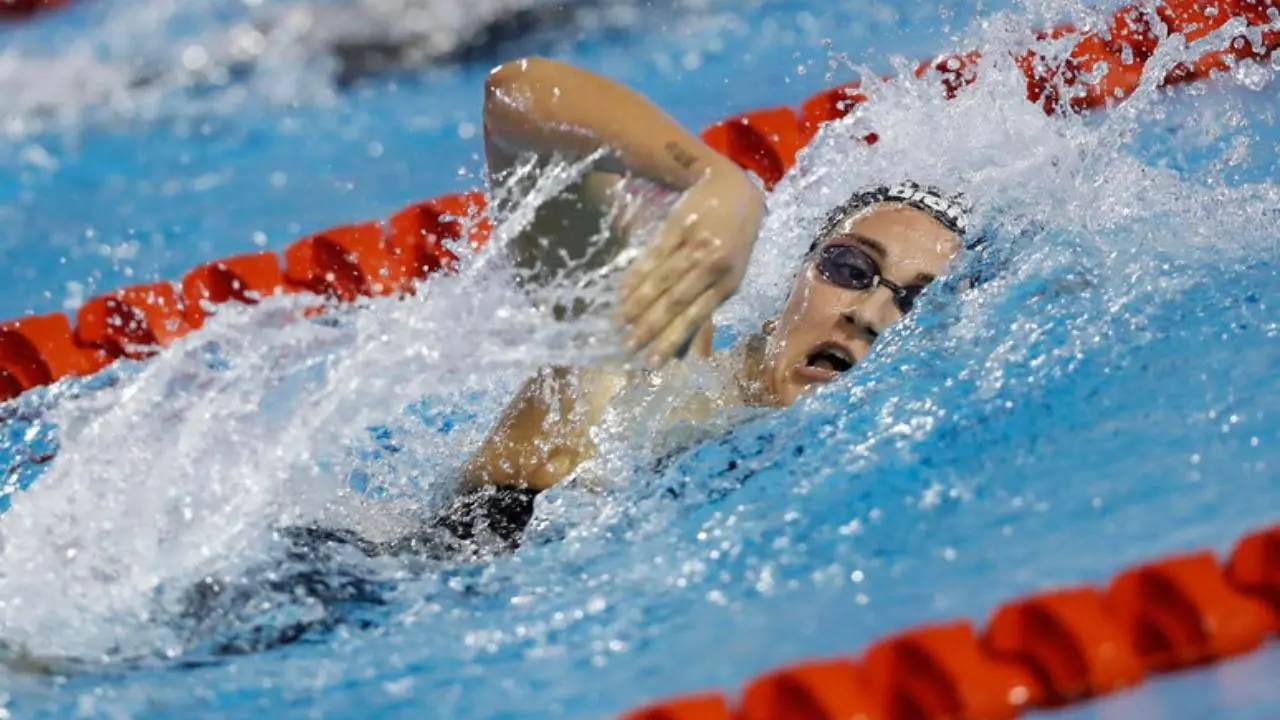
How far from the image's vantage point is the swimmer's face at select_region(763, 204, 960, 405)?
7.43ft

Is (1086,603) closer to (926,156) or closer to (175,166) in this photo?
(926,156)

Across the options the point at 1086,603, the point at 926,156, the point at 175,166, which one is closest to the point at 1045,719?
the point at 1086,603

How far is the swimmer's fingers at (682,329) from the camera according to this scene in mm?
1521

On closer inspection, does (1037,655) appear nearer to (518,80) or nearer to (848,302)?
(848,302)

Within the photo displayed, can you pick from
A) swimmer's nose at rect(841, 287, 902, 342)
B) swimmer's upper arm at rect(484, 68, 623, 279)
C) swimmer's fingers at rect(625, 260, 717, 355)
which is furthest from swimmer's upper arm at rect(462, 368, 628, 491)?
swimmer's fingers at rect(625, 260, 717, 355)

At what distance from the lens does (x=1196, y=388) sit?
7.58 ft

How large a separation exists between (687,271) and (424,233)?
179cm

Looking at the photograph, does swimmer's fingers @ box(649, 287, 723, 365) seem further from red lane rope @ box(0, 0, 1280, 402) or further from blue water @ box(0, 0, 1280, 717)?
red lane rope @ box(0, 0, 1280, 402)

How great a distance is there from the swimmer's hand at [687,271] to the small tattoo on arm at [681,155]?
62 mm

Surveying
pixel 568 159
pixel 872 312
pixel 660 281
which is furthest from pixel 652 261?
pixel 872 312

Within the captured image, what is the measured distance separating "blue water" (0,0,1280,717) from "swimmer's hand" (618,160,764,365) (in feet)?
1.43

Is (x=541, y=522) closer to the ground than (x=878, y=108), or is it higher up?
closer to the ground

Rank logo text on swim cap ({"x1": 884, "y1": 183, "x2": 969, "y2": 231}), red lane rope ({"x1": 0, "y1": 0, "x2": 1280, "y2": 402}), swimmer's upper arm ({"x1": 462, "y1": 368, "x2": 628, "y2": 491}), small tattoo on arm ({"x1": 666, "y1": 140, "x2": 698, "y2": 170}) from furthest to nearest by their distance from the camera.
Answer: red lane rope ({"x1": 0, "y1": 0, "x2": 1280, "y2": 402})
logo text on swim cap ({"x1": 884, "y1": 183, "x2": 969, "y2": 231})
swimmer's upper arm ({"x1": 462, "y1": 368, "x2": 628, "y2": 491})
small tattoo on arm ({"x1": 666, "y1": 140, "x2": 698, "y2": 170})

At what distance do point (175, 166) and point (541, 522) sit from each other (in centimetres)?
248
